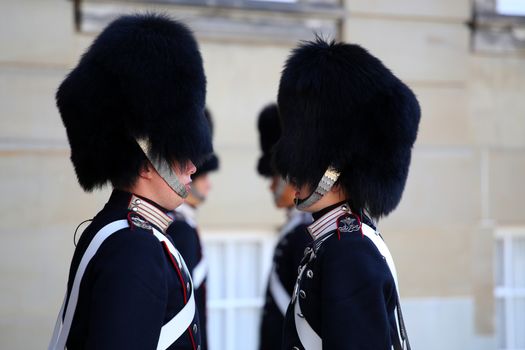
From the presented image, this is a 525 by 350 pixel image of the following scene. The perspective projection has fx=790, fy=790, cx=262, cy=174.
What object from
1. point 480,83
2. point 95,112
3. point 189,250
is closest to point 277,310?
point 189,250

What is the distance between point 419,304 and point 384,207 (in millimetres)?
3618

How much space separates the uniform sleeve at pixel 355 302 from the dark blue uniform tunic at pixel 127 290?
471mm

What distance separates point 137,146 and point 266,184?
3.27 metres

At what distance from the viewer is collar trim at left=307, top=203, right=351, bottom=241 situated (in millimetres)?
2613

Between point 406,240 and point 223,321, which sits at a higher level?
point 406,240

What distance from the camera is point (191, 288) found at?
2605mm

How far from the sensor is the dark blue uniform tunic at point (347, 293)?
2314 millimetres

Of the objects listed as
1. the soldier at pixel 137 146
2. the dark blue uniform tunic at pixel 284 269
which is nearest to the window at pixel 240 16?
the dark blue uniform tunic at pixel 284 269

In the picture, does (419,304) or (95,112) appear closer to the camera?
(95,112)

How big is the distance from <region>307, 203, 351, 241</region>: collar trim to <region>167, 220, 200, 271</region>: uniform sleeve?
1.51 metres

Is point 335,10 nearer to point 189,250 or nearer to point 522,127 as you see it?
point 522,127

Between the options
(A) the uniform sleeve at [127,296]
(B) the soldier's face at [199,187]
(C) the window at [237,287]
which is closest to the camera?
(A) the uniform sleeve at [127,296]

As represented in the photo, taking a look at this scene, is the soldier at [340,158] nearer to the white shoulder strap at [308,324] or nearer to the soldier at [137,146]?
the white shoulder strap at [308,324]

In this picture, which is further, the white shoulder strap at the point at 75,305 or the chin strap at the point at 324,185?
the chin strap at the point at 324,185
